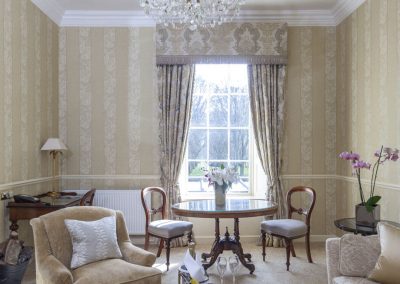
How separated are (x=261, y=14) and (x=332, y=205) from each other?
9.58 ft

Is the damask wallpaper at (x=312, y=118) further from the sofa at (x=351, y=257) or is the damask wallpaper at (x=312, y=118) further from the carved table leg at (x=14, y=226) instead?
the carved table leg at (x=14, y=226)

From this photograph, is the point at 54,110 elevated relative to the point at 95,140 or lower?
elevated

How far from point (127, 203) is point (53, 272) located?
112 inches

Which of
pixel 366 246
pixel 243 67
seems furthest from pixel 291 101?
pixel 366 246

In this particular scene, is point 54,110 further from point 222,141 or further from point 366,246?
point 366,246

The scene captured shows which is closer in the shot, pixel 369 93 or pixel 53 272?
pixel 53 272

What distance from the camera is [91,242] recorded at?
3.28m

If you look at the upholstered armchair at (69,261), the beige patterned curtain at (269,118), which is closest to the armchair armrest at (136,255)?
the upholstered armchair at (69,261)

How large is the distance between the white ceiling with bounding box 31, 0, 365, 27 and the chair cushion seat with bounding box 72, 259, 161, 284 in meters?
3.62

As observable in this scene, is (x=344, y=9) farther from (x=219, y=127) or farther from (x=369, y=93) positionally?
(x=219, y=127)

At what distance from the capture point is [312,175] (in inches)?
233

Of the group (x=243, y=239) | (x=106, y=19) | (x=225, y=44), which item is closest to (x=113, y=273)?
(x=243, y=239)

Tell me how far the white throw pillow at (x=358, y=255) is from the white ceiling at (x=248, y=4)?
3.57 m

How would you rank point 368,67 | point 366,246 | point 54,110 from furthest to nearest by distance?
point 54,110 → point 368,67 → point 366,246
